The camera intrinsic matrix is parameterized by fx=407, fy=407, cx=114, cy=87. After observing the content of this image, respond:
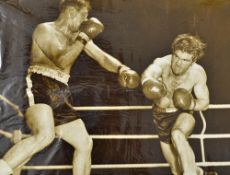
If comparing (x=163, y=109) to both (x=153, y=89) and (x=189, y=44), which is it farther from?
(x=189, y=44)

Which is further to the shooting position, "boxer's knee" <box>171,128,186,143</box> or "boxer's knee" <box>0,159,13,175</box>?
"boxer's knee" <box>171,128,186,143</box>

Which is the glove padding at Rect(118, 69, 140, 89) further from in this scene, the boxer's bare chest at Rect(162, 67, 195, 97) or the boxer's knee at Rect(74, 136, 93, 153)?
the boxer's knee at Rect(74, 136, 93, 153)

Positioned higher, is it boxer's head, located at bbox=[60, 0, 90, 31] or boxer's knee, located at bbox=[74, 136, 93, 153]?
boxer's head, located at bbox=[60, 0, 90, 31]

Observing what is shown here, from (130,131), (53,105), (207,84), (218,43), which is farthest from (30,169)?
(218,43)

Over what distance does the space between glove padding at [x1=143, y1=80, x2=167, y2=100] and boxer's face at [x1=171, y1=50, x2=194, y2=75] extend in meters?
0.09

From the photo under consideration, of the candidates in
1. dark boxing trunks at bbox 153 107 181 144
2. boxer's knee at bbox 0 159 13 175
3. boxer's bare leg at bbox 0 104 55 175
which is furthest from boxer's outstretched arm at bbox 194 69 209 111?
boxer's knee at bbox 0 159 13 175

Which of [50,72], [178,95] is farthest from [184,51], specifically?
[50,72]

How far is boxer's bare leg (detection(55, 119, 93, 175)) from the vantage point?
1.49 metres

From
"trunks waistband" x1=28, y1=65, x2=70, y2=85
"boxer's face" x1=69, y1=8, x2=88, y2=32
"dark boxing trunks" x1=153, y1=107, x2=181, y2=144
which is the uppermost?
"boxer's face" x1=69, y1=8, x2=88, y2=32

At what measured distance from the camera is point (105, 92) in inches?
60.5

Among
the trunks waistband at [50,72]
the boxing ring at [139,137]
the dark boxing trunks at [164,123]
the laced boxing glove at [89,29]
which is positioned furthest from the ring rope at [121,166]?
the laced boxing glove at [89,29]

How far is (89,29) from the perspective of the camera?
154cm

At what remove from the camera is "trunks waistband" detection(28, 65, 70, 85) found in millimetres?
1504

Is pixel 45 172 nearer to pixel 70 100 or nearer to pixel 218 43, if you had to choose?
pixel 70 100
